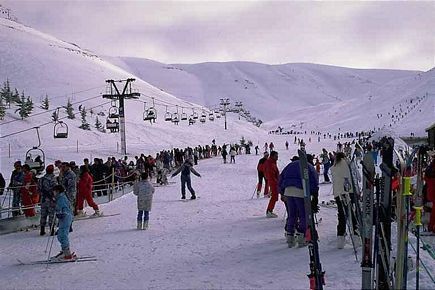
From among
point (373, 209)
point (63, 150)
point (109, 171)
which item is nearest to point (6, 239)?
point (109, 171)

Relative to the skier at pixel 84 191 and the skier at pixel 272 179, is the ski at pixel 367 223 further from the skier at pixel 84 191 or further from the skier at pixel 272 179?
the skier at pixel 84 191

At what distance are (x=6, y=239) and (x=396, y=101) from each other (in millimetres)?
117230

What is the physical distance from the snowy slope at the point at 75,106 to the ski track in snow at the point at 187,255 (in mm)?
21842

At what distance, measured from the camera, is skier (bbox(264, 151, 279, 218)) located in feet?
39.3

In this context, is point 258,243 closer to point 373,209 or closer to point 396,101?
point 373,209

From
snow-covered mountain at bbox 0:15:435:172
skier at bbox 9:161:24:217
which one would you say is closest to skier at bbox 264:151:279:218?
skier at bbox 9:161:24:217

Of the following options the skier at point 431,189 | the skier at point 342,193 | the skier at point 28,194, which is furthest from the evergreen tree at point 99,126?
the skier at point 342,193

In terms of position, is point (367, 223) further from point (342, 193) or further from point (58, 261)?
point (58, 261)

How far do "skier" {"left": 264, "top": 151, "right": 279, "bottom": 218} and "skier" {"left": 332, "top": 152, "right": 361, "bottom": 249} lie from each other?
3.62 meters

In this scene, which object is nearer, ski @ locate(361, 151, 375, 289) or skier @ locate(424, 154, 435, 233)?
ski @ locate(361, 151, 375, 289)

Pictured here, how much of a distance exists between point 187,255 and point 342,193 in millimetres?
2717

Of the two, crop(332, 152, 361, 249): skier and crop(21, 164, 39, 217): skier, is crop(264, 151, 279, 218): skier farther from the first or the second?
crop(21, 164, 39, 217): skier

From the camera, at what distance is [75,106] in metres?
74.2

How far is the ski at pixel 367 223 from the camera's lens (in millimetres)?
4988
